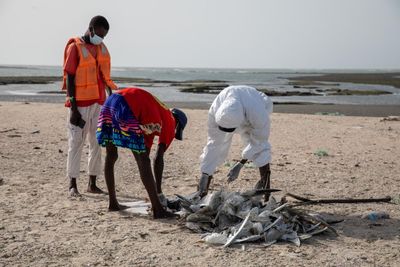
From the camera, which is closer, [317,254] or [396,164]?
[317,254]

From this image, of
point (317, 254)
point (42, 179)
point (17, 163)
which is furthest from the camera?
point (17, 163)

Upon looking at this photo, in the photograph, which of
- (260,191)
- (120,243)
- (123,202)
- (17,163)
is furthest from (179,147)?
(120,243)

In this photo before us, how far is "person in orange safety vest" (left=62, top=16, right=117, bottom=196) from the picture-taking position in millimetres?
→ 5695

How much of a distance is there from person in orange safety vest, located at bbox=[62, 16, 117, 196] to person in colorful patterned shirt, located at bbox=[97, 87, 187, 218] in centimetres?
82

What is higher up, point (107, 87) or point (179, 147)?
point (107, 87)

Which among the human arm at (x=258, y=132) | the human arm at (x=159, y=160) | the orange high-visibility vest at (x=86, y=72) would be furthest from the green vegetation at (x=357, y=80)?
the human arm at (x=159, y=160)

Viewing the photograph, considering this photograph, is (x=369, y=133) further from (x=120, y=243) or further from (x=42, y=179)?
(x=120, y=243)

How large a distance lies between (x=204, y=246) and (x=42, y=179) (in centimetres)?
323

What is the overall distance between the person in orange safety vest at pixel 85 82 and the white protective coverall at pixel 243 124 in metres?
1.44

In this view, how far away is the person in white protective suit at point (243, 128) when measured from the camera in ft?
16.6

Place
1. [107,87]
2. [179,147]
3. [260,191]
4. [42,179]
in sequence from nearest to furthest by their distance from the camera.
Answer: [260,191] → [107,87] → [42,179] → [179,147]

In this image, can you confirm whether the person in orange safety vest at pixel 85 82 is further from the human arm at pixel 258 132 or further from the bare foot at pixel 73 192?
the human arm at pixel 258 132

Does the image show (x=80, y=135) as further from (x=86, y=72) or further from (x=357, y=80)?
(x=357, y=80)

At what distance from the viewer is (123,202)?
571 cm
